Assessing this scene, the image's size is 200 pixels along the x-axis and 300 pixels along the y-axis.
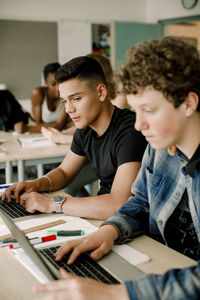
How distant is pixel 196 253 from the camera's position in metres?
1.20

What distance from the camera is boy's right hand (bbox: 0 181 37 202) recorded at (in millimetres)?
1551

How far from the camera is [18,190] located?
62.1 inches

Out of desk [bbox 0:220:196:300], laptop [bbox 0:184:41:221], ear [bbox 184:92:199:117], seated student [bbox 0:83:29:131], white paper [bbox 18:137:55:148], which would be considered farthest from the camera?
seated student [bbox 0:83:29:131]

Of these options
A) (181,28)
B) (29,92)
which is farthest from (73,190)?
(181,28)

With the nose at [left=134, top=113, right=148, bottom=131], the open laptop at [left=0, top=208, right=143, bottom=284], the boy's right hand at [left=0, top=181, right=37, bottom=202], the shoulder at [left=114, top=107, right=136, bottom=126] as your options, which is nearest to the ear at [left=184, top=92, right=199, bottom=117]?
the nose at [left=134, top=113, right=148, bottom=131]

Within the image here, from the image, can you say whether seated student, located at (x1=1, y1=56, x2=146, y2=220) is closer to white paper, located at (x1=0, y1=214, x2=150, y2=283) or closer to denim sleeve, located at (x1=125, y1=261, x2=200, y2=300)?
white paper, located at (x1=0, y1=214, x2=150, y2=283)

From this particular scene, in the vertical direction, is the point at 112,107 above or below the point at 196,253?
above

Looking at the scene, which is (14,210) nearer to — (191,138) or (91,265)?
(91,265)

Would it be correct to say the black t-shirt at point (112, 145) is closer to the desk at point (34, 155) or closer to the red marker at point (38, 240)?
the red marker at point (38, 240)

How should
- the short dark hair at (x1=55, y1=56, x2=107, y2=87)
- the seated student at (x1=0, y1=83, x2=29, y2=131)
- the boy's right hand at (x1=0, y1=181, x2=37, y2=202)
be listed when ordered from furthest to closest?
the seated student at (x1=0, y1=83, x2=29, y2=131)
the short dark hair at (x1=55, y1=56, x2=107, y2=87)
the boy's right hand at (x1=0, y1=181, x2=37, y2=202)

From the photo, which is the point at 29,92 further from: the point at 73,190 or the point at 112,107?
the point at 112,107

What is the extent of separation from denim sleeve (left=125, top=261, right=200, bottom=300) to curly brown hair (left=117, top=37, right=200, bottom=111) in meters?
0.44

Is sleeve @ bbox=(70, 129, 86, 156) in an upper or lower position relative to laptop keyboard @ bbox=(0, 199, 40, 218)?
upper

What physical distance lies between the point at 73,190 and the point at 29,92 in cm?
280
